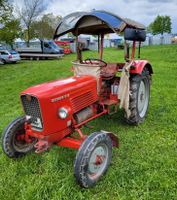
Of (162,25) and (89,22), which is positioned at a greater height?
(162,25)

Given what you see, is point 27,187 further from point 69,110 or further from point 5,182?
point 69,110

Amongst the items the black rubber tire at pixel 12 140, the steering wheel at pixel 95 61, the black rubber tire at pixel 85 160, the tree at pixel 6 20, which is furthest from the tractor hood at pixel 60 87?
the tree at pixel 6 20

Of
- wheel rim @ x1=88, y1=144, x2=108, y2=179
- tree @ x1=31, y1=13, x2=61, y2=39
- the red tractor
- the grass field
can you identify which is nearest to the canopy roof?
the red tractor

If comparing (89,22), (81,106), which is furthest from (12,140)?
(89,22)

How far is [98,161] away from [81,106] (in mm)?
877

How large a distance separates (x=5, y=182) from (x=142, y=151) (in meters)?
2.00

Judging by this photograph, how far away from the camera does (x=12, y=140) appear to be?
3668mm

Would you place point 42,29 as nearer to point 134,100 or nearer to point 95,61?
point 95,61

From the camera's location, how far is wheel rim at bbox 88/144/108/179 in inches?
123

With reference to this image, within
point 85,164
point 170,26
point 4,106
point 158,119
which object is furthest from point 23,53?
point 170,26

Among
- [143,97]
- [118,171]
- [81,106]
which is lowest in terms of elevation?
[118,171]

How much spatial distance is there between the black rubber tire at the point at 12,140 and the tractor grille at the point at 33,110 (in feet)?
1.31

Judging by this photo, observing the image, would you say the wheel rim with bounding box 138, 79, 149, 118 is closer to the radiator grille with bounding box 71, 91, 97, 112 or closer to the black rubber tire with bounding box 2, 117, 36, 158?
the radiator grille with bounding box 71, 91, 97, 112

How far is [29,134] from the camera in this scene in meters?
3.48
